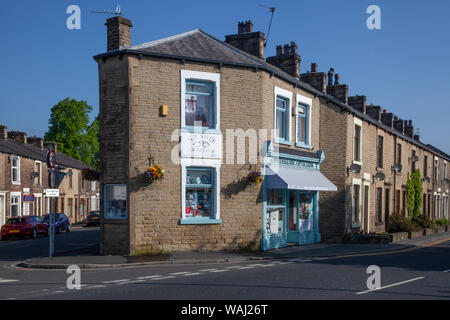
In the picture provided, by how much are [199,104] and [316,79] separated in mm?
10448

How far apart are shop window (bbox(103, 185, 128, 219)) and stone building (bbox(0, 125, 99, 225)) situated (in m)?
14.4

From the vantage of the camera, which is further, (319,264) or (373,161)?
(373,161)

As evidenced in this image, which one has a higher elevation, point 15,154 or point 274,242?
point 15,154

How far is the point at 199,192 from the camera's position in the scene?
17.7m

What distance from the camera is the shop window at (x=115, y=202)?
16781 mm

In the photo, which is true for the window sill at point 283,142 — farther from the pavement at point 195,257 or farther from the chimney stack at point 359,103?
the chimney stack at point 359,103

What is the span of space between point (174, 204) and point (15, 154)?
23735 millimetres

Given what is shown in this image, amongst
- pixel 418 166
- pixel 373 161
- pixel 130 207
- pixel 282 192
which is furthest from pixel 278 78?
pixel 418 166

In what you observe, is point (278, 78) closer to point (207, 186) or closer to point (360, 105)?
point (207, 186)

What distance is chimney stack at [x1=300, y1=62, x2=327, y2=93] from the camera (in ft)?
85.5

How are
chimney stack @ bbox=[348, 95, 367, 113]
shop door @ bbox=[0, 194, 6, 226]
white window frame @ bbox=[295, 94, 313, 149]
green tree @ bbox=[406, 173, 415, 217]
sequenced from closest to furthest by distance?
white window frame @ bbox=[295, 94, 313, 149], chimney stack @ bbox=[348, 95, 367, 113], green tree @ bbox=[406, 173, 415, 217], shop door @ bbox=[0, 194, 6, 226]

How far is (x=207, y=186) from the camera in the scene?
17.7 meters

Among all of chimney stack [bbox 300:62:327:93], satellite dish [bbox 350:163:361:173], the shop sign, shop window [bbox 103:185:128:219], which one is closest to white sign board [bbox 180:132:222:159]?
shop window [bbox 103:185:128:219]

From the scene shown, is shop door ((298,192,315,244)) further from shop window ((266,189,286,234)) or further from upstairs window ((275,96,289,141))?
upstairs window ((275,96,289,141))
